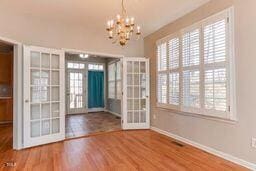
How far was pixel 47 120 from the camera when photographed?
4312mm

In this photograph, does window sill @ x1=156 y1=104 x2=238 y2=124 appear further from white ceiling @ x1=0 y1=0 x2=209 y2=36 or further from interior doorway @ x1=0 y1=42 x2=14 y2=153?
interior doorway @ x1=0 y1=42 x2=14 y2=153

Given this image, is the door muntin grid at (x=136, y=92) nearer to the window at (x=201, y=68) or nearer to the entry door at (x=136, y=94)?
the entry door at (x=136, y=94)

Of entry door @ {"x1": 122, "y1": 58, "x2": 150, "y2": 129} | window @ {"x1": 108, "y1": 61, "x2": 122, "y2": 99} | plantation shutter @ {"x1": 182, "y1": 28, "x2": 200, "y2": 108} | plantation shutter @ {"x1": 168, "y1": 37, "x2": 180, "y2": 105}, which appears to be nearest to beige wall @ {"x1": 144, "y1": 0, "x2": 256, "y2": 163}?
plantation shutter @ {"x1": 182, "y1": 28, "x2": 200, "y2": 108}

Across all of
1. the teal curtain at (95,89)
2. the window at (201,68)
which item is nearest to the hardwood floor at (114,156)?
the window at (201,68)

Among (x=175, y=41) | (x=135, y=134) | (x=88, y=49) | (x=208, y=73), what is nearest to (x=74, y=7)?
(x=88, y=49)

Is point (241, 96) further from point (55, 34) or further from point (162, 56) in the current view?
point (55, 34)

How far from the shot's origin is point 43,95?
425 cm

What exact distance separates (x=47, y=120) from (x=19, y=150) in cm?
80

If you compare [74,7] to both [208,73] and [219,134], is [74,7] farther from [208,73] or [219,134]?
[219,134]

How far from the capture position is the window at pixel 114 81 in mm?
8180

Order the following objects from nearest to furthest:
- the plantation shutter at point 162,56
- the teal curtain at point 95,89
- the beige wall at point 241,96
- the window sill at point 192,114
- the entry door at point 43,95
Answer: the beige wall at point 241,96
the window sill at point 192,114
the entry door at point 43,95
the plantation shutter at point 162,56
the teal curtain at point 95,89

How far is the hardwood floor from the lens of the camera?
2.97 m

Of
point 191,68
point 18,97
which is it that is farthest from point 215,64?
point 18,97

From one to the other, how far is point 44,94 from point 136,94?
102 inches
